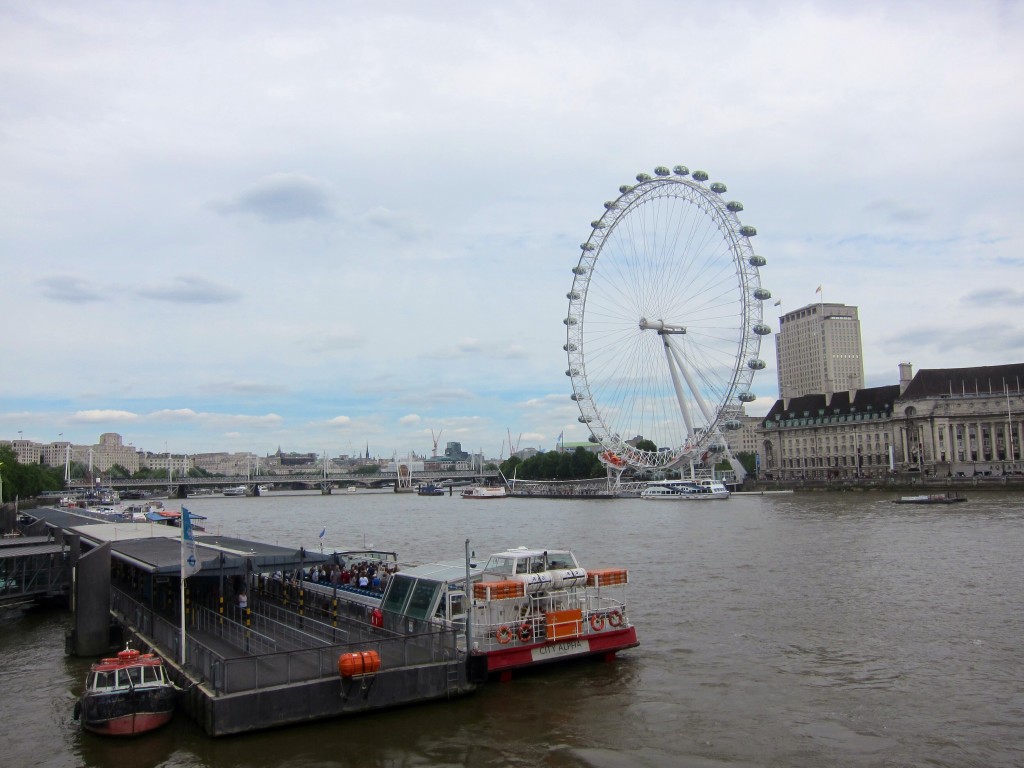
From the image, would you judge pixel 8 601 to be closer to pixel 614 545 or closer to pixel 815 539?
pixel 614 545

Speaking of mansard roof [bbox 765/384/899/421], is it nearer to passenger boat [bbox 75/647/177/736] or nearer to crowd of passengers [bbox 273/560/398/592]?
crowd of passengers [bbox 273/560/398/592]

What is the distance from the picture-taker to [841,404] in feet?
545

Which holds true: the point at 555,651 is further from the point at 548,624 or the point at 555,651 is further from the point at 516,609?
the point at 516,609

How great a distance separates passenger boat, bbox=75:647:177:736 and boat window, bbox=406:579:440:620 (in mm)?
5965

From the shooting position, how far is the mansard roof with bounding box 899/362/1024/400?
462 ft

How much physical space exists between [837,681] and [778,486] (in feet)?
411

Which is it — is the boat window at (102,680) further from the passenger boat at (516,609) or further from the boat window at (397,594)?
the boat window at (397,594)

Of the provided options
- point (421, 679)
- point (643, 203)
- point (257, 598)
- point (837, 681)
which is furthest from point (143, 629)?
point (643, 203)

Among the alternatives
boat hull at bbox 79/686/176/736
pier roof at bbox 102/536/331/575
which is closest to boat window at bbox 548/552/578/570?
pier roof at bbox 102/536/331/575

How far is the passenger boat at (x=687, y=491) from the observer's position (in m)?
116

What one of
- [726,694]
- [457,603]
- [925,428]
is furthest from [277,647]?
[925,428]

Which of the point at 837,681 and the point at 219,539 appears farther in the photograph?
the point at 219,539

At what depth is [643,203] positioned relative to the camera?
3976 inches

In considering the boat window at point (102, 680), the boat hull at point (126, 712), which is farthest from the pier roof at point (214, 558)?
the boat hull at point (126, 712)
